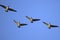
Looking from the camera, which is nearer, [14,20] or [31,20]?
[31,20]

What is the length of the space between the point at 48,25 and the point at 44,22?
4.43 ft

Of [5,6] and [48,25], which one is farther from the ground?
[5,6]

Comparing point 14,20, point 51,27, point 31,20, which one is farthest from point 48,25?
point 14,20

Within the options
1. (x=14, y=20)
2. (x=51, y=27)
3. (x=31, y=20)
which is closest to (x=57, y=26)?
(x=51, y=27)

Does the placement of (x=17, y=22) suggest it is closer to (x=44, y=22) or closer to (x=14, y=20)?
(x=14, y=20)

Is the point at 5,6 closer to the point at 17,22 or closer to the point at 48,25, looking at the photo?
the point at 17,22

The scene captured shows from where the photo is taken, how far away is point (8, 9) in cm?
5619

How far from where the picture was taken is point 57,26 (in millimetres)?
58062

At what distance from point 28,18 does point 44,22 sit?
461 cm

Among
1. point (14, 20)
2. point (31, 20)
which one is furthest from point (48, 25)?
point (14, 20)

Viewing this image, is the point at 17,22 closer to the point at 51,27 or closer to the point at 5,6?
the point at 5,6

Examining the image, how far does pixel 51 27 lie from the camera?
58.2 meters

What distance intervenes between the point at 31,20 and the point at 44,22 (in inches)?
169

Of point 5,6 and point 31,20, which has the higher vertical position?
point 5,6
